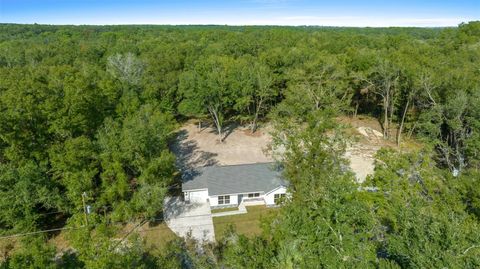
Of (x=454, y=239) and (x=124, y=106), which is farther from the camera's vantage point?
(x=124, y=106)

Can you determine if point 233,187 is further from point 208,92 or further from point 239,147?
point 208,92

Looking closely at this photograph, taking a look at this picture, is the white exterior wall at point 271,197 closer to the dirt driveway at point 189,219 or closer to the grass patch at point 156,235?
the dirt driveway at point 189,219

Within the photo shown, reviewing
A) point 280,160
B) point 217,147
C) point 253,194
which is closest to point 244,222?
point 253,194

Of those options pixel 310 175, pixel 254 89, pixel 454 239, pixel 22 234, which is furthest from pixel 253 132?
pixel 454 239

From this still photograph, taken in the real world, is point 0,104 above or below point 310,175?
above

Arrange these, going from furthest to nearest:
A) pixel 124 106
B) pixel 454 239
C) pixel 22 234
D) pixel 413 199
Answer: pixel 124 106 < pixel 22 234 < pixel 413 199 < pixel 454 239

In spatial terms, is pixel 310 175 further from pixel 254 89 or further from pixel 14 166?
pixel 254 89
